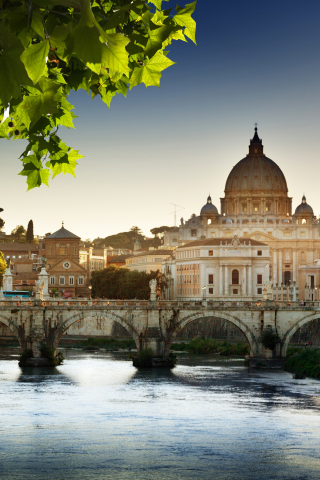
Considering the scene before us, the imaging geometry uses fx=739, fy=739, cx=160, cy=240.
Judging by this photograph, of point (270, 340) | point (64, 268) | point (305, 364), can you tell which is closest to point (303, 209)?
point (64, 268)

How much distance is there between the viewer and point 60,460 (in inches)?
753

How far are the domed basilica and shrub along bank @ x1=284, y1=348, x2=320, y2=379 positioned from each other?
54.7 meters

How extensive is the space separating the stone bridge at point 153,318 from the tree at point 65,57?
4202cm

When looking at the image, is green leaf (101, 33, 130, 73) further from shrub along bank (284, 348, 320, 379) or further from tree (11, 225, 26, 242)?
tree (11, 225, 26, 242)

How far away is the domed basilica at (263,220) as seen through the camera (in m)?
110

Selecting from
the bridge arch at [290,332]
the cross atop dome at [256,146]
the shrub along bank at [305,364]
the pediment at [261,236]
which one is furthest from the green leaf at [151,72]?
the cross atop dome at [256,146]

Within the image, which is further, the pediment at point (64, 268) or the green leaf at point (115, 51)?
the pediment at point (64, 268)

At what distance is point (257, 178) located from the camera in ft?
411

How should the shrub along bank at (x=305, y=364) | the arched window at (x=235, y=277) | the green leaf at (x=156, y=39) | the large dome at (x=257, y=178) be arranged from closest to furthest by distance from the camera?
1. the green leaf at (x=156, y=39)
2. the shrub along bank at (x=305, y=364)
3. the arched window at (x=235, y=277)
4. the large dome at (x=257, y=178)

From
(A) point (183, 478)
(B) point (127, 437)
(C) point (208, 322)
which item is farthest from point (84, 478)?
(C) point (208, 322)

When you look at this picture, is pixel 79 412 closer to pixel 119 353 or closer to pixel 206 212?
pixel 119 353

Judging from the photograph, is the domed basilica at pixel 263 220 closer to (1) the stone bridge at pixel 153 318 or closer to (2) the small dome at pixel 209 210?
(2) the small dome at pixel 209 210

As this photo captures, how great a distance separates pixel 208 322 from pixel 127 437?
47.9m

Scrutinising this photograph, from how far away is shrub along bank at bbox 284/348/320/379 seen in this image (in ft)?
135
